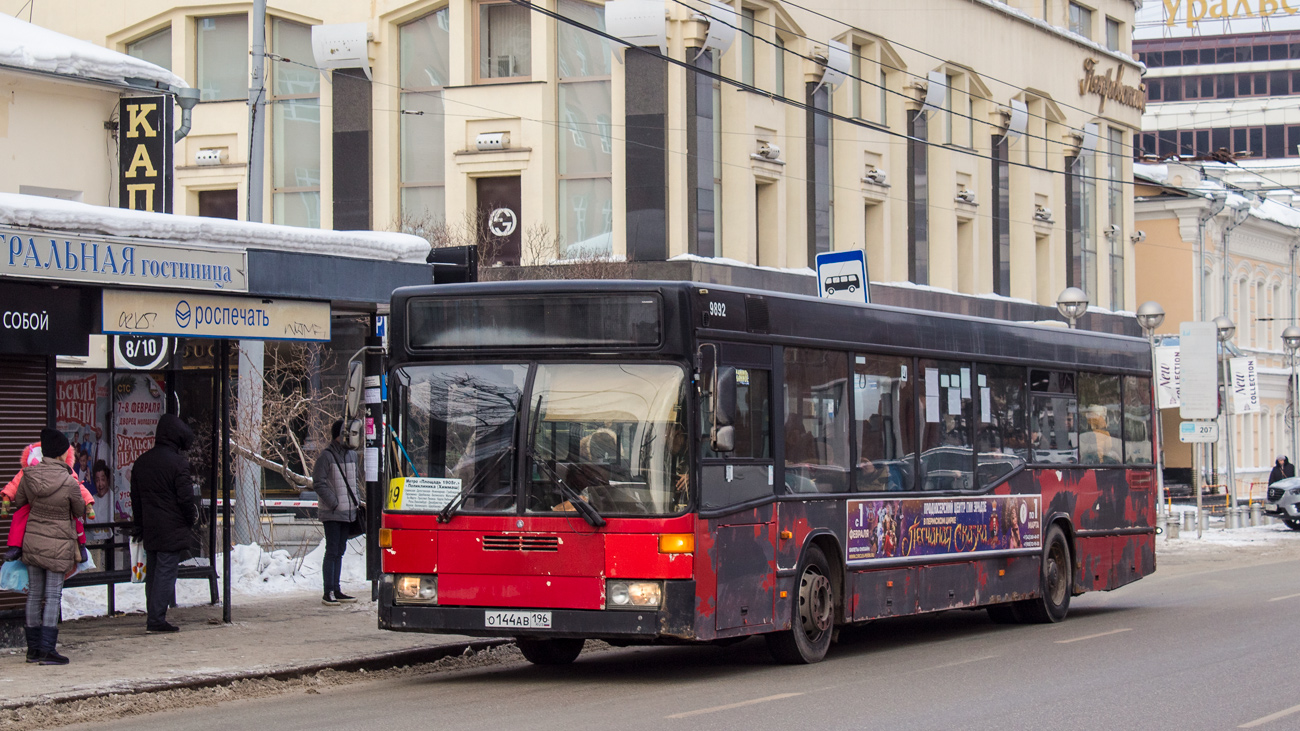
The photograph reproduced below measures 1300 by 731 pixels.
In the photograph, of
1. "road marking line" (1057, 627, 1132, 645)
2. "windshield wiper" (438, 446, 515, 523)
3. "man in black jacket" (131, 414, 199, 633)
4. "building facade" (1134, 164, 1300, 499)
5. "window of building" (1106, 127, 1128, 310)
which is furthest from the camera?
"building facade" (1134, 164, 1300, 499)

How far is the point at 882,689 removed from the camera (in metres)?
11.4

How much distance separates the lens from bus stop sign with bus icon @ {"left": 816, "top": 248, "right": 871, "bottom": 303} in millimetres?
18234

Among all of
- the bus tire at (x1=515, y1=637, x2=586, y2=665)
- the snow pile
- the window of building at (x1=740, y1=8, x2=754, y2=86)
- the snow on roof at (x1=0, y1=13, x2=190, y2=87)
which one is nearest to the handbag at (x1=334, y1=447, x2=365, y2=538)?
the snow pile

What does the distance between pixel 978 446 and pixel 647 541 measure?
508 cm

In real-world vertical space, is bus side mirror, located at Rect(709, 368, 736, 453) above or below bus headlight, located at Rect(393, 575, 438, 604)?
above

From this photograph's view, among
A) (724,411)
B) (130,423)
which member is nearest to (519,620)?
(724,411)

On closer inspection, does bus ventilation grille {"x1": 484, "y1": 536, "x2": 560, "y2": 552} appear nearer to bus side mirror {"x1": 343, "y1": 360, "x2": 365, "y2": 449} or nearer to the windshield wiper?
the windshield wiper

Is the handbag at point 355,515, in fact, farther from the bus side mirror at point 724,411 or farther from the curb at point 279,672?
the bus side mirror at point 724,411

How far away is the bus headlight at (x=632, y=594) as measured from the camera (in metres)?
11.2

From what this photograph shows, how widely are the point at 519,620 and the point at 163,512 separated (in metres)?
4.23

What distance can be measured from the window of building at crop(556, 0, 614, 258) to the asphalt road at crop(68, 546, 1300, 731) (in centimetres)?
2009

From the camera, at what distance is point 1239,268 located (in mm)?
58719

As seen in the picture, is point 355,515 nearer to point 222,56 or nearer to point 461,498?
point 461,498

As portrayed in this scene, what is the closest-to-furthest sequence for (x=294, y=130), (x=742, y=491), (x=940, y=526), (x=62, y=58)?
1. (x=742, y=491)
2. (x=940, y=526)
3. (x=62, y=58)
4. (x=294, y=130)
